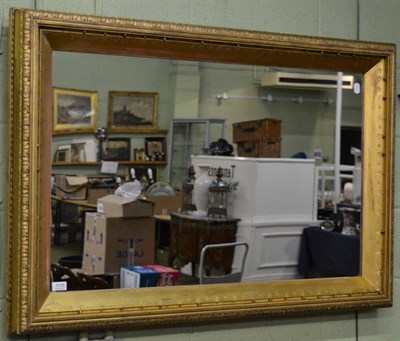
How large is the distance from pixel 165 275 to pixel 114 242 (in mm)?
167

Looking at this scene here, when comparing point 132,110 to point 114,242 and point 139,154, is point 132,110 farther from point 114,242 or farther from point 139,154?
point 114,242

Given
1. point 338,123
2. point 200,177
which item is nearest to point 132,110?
point 200,177

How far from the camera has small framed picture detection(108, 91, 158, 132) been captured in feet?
5.60

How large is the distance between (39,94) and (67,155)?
17 cm

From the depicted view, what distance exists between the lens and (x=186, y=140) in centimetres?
175

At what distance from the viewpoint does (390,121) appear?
6.35 ft

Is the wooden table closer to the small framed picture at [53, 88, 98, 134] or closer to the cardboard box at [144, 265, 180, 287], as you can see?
the cardboard box at [144, 265, 180, 287]

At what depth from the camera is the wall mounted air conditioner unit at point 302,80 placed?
6.02 feet

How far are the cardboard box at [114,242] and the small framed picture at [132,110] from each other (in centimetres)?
25

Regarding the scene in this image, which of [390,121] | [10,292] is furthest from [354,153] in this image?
[10,292]

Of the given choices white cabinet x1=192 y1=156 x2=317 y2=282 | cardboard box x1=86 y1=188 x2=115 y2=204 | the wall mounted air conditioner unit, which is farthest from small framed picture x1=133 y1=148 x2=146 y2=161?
the wall mounted air conditioner unit

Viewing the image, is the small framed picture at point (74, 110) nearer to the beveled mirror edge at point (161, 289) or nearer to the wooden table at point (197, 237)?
the beveled mirror edge at point (161, 289)

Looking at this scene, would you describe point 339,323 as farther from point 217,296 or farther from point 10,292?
point 10,292

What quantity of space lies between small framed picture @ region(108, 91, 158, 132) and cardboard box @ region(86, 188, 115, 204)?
164 millimetres
